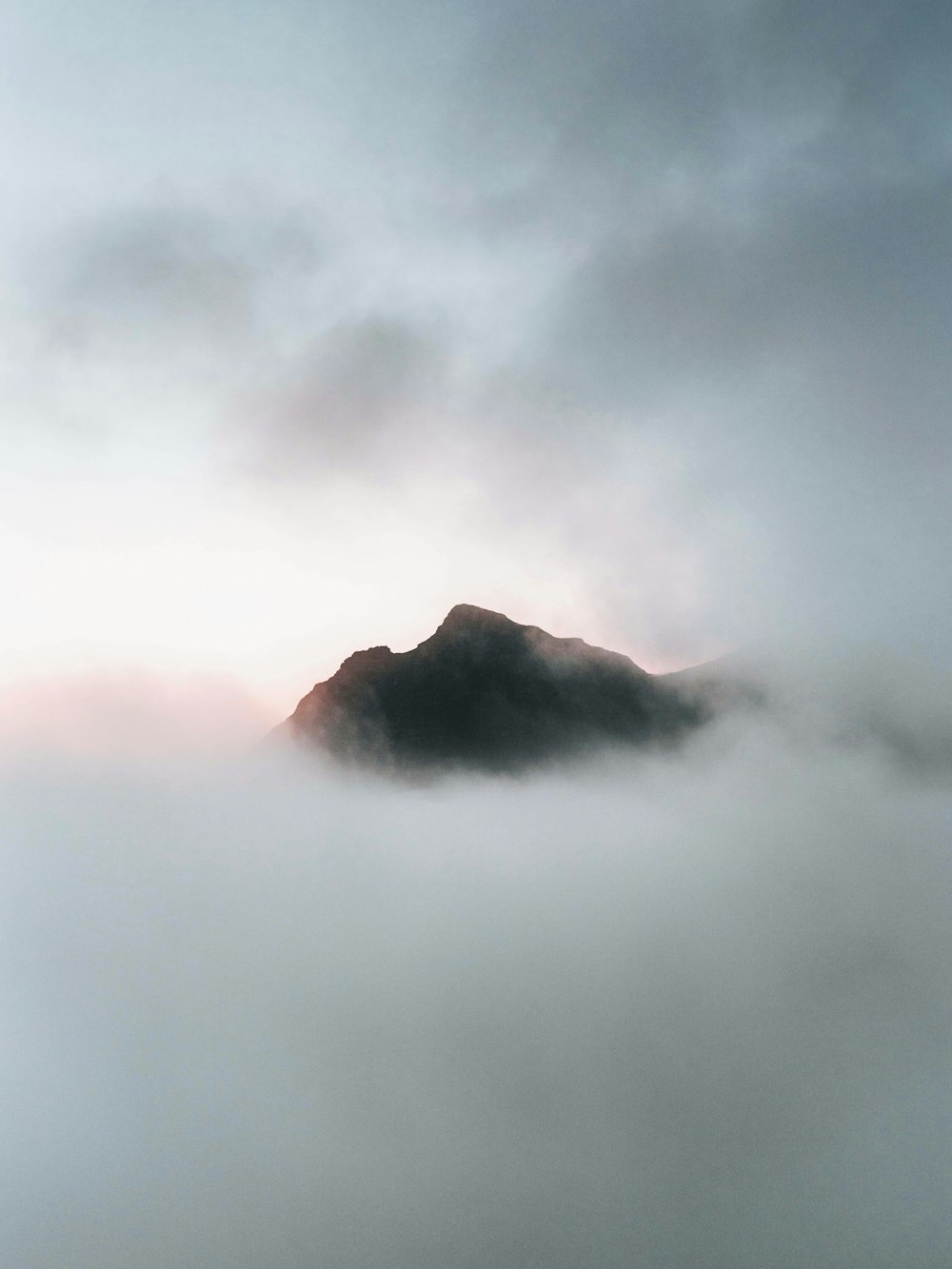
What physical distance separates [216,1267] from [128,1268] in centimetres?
2245

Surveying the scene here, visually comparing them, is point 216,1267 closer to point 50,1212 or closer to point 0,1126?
point 50,1212

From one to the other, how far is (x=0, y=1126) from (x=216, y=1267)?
6534 cm

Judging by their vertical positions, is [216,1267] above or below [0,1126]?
below

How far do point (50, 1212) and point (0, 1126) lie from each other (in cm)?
2563

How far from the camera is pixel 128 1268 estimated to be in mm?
188750

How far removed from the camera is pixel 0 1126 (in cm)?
19250

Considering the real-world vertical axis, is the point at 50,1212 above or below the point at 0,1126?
below

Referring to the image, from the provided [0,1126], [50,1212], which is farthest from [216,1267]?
[0,1126]

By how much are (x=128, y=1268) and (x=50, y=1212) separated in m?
24.5

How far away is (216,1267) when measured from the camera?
7869 inches

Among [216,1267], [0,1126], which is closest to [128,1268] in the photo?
[216,1267]

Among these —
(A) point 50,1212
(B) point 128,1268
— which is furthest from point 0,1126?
(B) point 128,1268

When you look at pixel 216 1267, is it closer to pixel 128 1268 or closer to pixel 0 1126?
pixel 128 1268
